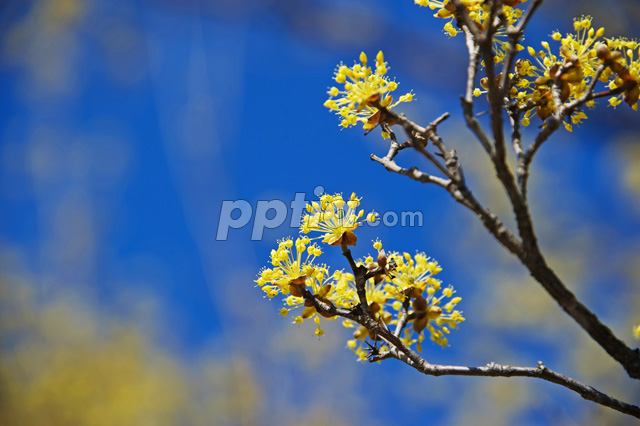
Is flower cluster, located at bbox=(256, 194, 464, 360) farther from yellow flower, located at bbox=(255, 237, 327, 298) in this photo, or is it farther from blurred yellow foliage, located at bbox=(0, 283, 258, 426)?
blurred yellow foliage, located at bbox=(0, 283, 258, 426)

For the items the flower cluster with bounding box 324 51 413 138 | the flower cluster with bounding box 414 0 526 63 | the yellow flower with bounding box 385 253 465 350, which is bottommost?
the yellow flower with bounding box 385 253 465 350

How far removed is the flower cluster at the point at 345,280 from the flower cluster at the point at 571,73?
1.55 feet

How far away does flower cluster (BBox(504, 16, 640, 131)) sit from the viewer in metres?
1.31

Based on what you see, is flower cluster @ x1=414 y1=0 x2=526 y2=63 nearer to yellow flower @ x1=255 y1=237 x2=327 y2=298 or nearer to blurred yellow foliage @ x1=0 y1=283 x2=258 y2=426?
yellow flower @ x1=255 y1=237 x2=327 y2=298

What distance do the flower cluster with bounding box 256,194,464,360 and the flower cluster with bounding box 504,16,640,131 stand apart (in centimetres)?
47

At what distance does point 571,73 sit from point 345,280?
750mm

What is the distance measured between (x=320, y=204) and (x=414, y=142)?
Result: 0.43 meters

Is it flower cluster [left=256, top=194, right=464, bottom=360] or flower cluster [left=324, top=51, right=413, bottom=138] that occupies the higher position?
flower cluster [left=324, top=51, right=413, bottom=138]

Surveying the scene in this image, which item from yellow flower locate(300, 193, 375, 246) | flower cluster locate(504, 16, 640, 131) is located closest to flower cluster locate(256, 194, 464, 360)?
yellow flower locate(300, 193, 375, 246)

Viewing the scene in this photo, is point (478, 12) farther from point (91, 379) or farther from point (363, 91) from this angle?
point (91, 379)

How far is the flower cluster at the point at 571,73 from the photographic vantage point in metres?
1.31

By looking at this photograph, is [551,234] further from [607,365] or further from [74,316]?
[74,316]

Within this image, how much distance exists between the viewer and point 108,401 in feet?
8.31

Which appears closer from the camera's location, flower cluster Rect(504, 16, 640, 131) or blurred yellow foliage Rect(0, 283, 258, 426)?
flower cluster Rect(504, 16, 640, 131)
